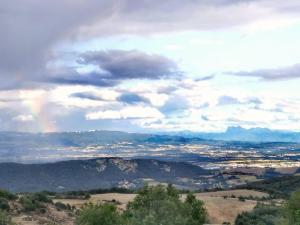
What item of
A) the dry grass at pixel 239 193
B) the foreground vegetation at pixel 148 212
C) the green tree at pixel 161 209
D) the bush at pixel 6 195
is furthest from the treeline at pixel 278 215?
the dry grass at pixel 239 193

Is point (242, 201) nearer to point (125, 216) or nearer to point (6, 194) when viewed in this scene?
point (6, 194)

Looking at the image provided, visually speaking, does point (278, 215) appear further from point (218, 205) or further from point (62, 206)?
point (218, 205)

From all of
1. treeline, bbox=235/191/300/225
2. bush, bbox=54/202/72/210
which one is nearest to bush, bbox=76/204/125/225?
treeline, bbox=235/191/300/225

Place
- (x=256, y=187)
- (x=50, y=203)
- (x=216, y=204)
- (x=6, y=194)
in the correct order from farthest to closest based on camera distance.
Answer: (x=256, y=187)
(x=216, y=204)
(x=50, y=203)
(x=6, y=194)

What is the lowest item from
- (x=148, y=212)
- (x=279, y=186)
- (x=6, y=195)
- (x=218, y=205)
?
(x=218, y=205)

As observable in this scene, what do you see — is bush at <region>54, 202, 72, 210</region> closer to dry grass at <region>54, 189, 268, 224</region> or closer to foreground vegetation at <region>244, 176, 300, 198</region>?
dry grass at <region>54, 189, 268, 224</region>

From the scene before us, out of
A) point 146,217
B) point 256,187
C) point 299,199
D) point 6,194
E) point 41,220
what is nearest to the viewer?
point 146,217

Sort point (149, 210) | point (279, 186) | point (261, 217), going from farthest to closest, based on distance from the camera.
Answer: point (279, 186), point (261, 217), point (149, 210)

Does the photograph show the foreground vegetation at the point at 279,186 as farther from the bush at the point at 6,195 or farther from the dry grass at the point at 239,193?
the bush at the point at 6,195

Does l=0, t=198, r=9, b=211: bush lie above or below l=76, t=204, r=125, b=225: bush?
below

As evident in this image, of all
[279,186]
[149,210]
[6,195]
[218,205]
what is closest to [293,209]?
[149,210]

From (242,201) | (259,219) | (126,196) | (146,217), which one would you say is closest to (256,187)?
(242,201)
